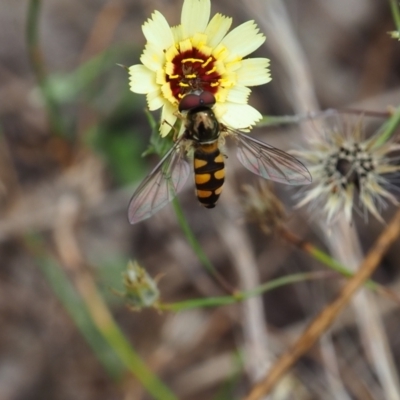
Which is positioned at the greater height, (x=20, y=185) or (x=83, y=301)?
(x=20, y=185)

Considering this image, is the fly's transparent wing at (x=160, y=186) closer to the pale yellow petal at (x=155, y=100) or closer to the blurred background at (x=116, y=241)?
the pale yellow petal at (x=155, y=100)

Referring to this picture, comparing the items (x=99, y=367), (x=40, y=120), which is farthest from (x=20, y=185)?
(x=99, y=367)

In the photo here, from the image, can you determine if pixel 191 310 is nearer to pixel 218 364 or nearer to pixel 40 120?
pixel 218 364

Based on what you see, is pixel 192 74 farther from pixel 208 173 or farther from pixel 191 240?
pixel 191 240

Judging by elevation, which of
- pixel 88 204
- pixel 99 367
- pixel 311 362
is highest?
pixel 88 204

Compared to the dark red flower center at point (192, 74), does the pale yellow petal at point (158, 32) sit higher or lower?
higher

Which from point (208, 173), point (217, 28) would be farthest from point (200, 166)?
point (217, 28)

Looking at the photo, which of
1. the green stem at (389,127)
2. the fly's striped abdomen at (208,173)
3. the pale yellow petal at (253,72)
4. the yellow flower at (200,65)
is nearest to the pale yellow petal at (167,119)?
the yellow flower at (200,65)
